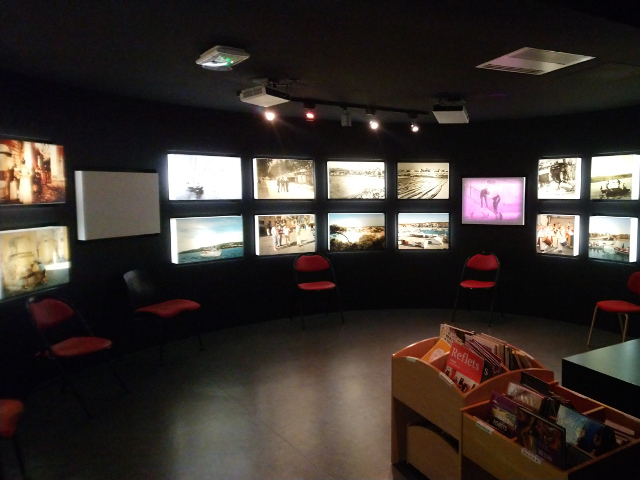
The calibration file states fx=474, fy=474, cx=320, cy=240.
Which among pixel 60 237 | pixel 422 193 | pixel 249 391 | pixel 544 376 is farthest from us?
pixel 422 193

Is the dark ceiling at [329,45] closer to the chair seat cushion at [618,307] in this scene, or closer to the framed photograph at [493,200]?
the framed photograph at [493,200]

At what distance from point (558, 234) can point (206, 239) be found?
5.05 m

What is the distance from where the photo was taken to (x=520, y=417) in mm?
2295

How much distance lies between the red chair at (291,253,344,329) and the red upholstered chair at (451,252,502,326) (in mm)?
1912

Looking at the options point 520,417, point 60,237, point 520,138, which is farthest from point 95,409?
point 520,138

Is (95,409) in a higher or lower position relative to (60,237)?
lower

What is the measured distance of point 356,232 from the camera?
754 centimetres

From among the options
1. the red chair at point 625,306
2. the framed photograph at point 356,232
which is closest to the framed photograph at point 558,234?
the red chair at point 625,306

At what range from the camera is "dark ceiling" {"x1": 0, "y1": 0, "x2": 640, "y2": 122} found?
9.49ft

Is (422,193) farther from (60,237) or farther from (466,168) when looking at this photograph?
(60,237)

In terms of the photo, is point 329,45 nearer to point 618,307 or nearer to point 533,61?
point 533,61

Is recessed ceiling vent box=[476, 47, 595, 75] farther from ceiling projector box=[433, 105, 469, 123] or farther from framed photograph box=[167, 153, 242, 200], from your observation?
framed photograph box=[167, 153, 242, 200]

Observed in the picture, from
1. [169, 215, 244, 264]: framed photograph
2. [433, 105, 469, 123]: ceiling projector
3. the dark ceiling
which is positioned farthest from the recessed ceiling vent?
[169, 215, 244, 264]: framed photograph

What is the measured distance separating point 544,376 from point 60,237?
15.0ft
